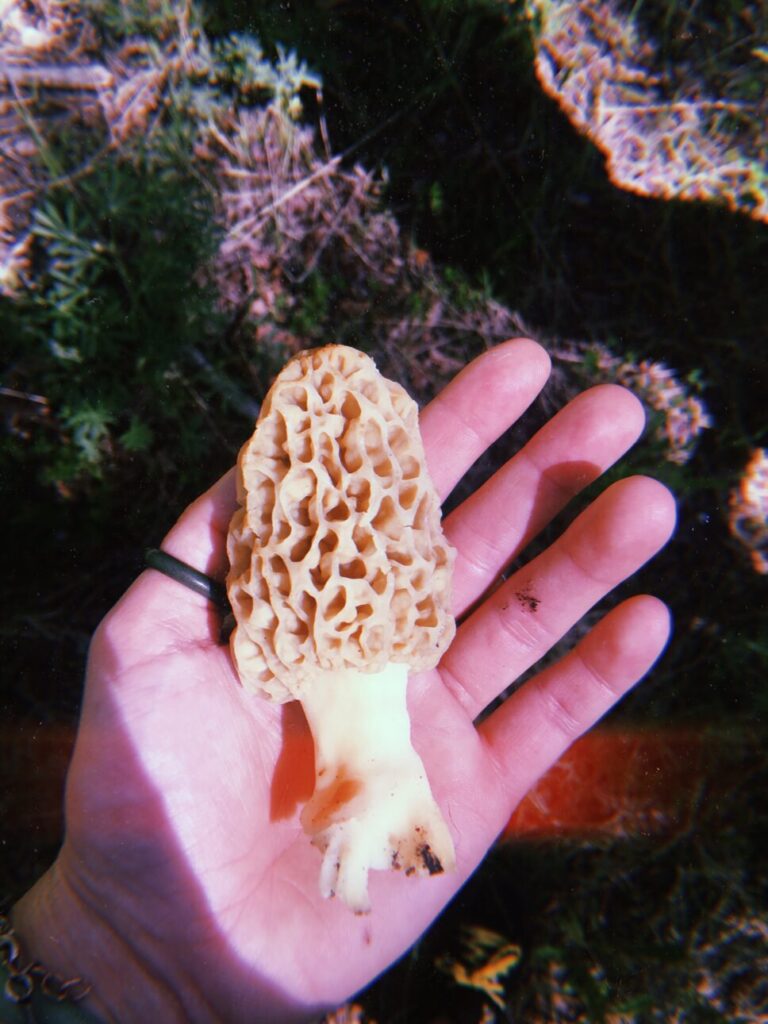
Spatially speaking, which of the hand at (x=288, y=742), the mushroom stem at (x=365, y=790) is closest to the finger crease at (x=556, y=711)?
the hand at (x=288, y=742)

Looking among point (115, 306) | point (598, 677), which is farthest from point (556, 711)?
point (115, 306)

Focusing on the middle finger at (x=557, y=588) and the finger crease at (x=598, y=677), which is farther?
the finger crease at (x=598, y=677)

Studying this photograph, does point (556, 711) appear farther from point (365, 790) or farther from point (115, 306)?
point (115, 306)

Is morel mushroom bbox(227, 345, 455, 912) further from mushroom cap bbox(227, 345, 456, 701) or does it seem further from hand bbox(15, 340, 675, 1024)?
hand bbox(15, 340, 675, 1024)

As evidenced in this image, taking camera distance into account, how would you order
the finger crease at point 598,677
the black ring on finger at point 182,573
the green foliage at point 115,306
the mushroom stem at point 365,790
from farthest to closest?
A: the green foliage at point 115,306 < the finger crease at point 598,677 < the black ring on finger at point 182,573 < the mushroom stem at point 365,790

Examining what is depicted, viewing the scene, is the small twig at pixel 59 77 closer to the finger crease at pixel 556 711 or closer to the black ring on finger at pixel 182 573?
the black ring on finger at pixel 182 573

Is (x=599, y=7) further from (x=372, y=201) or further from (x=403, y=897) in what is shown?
(x=403, y=897)

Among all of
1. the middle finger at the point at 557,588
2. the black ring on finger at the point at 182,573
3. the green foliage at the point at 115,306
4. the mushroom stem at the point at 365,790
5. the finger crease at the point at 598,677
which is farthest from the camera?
the green foliage at the point at 115,306
